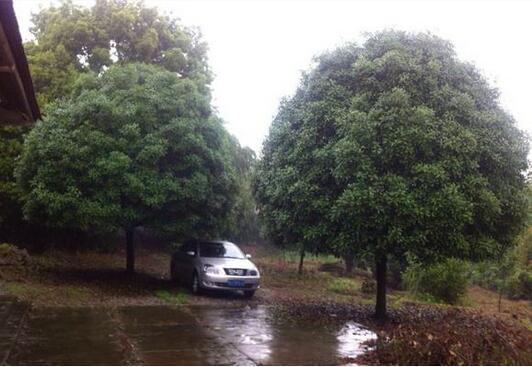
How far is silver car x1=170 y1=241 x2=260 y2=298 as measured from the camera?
1303 centimetres

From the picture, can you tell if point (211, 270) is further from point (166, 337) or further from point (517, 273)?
point (517, 273)

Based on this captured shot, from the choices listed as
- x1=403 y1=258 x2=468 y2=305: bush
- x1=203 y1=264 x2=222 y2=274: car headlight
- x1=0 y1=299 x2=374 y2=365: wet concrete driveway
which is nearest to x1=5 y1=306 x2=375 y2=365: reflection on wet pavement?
x1=0 y1=299 x2=374 y2=365: wet concrete driveway

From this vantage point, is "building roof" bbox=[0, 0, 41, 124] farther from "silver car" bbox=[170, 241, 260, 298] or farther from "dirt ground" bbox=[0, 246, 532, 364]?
"silver car" bbox=[170, 241, 260, 298]

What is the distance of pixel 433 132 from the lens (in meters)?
9.58

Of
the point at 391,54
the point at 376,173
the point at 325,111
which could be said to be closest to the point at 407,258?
the point at 376,173

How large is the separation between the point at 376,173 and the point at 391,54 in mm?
2661

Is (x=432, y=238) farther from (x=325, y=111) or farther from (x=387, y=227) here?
(x=325, y=111)

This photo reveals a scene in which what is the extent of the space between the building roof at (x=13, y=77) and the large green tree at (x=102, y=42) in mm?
11111

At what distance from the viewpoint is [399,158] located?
9.70 m

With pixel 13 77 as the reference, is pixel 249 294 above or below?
below

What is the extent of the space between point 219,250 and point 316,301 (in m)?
3.08

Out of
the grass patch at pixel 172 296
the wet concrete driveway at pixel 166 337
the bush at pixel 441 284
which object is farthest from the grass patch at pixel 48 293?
the bush at pixel 441 284

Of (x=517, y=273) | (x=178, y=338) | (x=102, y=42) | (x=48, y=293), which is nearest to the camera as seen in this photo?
(x=178, y=338)

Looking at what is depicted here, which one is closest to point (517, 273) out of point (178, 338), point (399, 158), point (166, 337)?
point (399, 158)
